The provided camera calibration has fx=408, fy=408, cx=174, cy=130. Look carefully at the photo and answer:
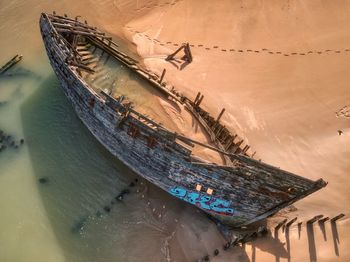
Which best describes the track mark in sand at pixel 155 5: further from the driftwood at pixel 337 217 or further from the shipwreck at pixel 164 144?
the driftwood at pixel 337 217

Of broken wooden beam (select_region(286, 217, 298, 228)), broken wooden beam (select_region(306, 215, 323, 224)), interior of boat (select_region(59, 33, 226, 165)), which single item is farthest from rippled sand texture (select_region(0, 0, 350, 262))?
interior of boat (select_region(59, 33, 226, 165))

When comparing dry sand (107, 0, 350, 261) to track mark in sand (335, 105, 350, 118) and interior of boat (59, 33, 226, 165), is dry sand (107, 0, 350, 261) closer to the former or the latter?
track mark in sand (335, 105, 350, 118)

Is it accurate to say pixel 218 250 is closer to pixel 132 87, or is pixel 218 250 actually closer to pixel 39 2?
pixel 132 87

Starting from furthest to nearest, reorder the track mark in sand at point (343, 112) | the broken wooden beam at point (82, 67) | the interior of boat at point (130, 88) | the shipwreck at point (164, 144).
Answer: the track mark in sand at point (343, 112) → the broken wooden beam at point (82, 67) → the interior of boat at point (130, 88) → the shipwreck at point (164, 144)

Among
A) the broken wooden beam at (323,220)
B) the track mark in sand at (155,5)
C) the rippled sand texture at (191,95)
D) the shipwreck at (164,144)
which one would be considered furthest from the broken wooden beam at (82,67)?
the broken wooden beam at (323,220)

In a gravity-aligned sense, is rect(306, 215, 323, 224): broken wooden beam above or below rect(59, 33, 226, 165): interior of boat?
below

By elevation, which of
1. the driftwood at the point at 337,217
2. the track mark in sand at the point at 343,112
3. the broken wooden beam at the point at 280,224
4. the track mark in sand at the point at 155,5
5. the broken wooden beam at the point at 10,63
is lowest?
the broken wooden beam at the point at 280,224
